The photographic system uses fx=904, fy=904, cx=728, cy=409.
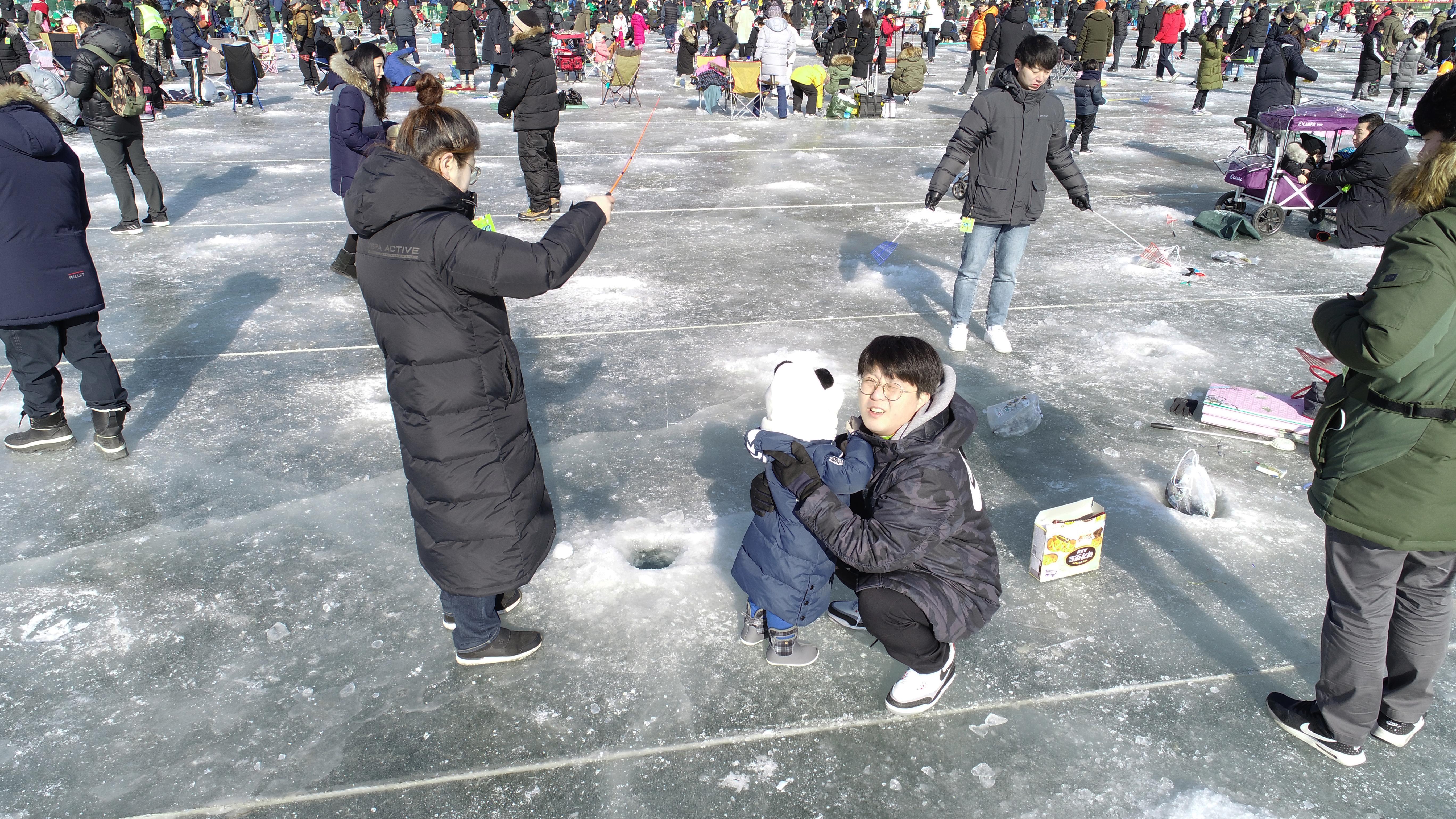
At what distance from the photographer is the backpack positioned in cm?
723

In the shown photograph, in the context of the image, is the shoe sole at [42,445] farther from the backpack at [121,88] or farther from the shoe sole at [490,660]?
the backpack at [121,88]

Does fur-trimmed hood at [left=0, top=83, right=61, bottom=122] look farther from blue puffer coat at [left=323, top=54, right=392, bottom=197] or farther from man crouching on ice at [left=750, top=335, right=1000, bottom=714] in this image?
man crouching on ice at [left=750, top=335, right=1000, bottom=714]

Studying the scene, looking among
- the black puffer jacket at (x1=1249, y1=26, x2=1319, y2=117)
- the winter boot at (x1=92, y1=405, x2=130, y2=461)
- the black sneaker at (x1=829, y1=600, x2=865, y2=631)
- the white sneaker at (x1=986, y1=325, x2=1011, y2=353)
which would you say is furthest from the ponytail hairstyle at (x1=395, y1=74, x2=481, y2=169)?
the black puffer jacket at (x1=1249, y1=26, x2=1319, y2=117)

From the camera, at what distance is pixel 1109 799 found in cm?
248

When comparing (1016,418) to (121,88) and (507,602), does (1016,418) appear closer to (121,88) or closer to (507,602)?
(507,602)

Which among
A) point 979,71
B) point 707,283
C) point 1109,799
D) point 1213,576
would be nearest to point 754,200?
point 707,283

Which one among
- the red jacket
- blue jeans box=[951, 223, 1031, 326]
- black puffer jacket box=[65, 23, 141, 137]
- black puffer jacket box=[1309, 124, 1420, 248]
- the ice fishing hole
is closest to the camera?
the ice fishing hole

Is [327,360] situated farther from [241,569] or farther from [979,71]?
[979,71]

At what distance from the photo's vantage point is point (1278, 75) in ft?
37.8

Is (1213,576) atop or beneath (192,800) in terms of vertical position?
atop

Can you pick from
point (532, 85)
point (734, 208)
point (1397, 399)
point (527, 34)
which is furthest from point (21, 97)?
point (734, 208)

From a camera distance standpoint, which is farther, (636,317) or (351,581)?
(636,317)

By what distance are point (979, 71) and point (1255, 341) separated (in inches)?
599

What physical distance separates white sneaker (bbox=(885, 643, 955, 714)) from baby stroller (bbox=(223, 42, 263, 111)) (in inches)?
648
